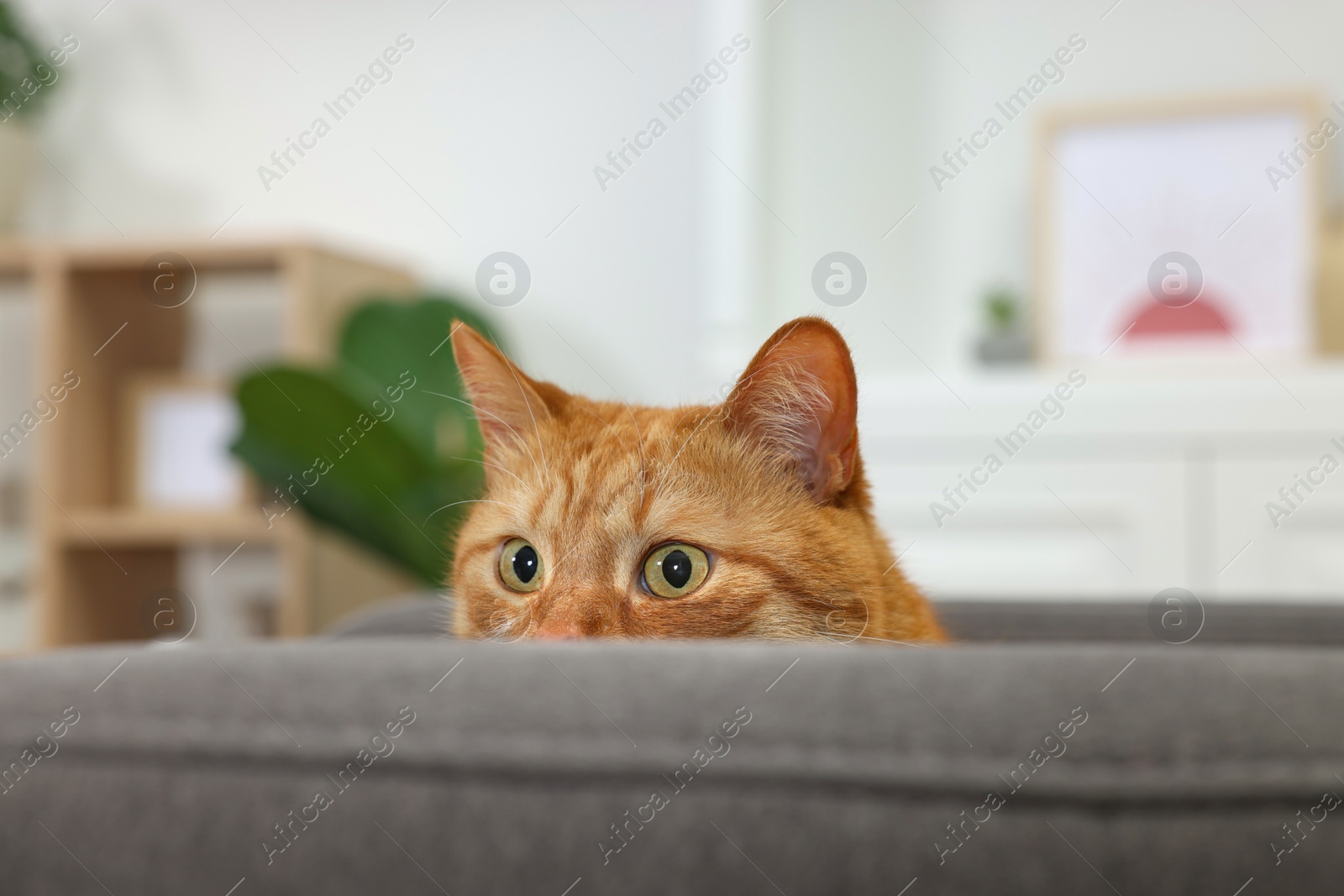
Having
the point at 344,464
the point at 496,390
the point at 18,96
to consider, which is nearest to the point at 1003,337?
the point at 344,464

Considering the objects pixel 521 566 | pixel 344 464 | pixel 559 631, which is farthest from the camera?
pixel 344 464

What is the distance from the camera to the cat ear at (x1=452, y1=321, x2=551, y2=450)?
73 centimetres

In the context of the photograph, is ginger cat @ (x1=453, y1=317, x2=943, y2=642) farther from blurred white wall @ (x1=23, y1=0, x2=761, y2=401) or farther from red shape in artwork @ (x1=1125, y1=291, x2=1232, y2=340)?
red shape in artwork @ (x1=1125, y1=291, x2=1232, y2=340)

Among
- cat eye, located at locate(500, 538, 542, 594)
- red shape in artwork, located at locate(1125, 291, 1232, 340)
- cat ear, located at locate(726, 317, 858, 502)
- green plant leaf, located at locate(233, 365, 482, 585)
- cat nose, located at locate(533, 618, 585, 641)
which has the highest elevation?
red shape in artwork, located at locate(1125, 291, 1232, 340)

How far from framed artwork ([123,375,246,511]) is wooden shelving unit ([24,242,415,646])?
0.04 m

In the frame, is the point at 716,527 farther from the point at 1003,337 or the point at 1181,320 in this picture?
the point at 1181,320

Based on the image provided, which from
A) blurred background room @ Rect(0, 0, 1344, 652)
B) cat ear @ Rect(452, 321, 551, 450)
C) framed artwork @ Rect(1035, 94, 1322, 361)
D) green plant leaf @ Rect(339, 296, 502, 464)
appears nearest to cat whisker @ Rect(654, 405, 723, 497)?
cat ear @ Rect(452, 321, 551, 450)

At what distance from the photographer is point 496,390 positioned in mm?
763

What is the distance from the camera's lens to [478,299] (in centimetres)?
303

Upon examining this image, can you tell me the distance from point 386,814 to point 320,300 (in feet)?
7.82

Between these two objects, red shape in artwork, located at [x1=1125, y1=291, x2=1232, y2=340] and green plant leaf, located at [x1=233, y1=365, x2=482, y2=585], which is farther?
red shape in artwork, located at [x1=1125, y1=291, x2=1232, y2=340]

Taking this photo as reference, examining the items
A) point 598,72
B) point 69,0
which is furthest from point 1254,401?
point 69,0

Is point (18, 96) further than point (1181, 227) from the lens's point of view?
Yes

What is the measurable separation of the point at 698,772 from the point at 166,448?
2.81 m
